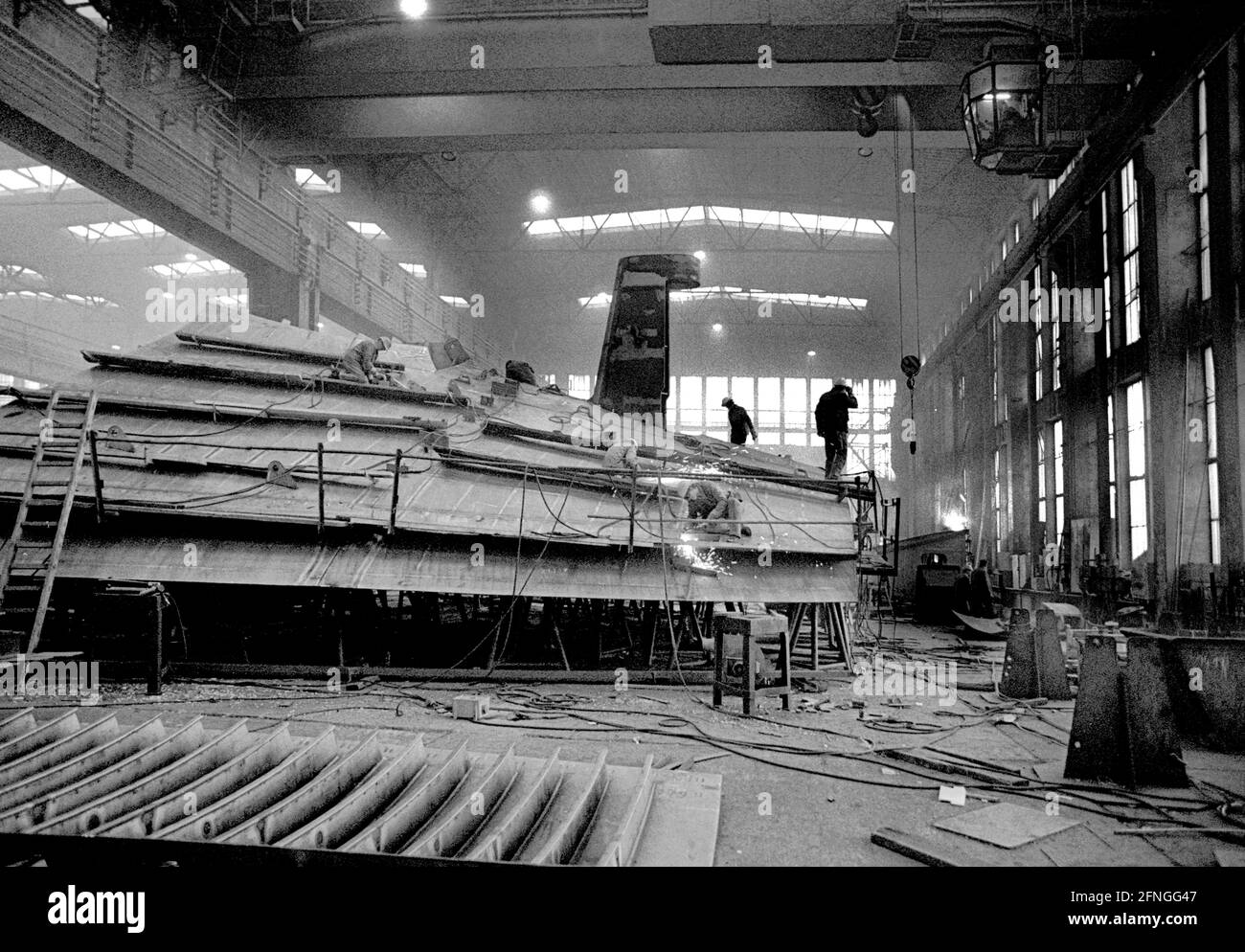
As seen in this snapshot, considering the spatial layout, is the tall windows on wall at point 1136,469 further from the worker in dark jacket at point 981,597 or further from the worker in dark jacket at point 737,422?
the worker in dark jacket at point 737,422

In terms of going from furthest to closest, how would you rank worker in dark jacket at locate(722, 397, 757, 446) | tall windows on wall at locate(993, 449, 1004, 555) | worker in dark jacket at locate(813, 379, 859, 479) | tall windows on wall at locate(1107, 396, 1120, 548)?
tall windows on wall at locate(993, 449, 1004, 555), worker in dark jacket at locate(722, 397, 757, 446), tall windows on wall at locate(1107, 396, 1120, 548), worker in dark jacket at locate(813, 379, 859, 479)

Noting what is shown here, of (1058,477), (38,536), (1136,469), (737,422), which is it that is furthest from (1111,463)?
(38,536)

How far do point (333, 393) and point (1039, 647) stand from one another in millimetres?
9269

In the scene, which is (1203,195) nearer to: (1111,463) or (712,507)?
(1111,463)

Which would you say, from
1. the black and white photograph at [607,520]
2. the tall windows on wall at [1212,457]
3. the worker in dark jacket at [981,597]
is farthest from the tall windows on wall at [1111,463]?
the worker in dark jacket at [981,597]

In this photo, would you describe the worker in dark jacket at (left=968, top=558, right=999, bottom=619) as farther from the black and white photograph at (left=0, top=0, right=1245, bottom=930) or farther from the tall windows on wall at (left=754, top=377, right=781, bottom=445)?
the tall windows on wall at (left=754, top=377, right=781, bottom=445)

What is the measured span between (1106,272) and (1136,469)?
383 cm

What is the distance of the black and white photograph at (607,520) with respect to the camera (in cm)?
367

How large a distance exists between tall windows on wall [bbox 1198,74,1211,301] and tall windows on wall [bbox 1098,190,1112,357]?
268cm

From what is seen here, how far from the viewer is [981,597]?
1537cm

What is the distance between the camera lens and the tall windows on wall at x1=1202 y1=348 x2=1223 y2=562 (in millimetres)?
9703

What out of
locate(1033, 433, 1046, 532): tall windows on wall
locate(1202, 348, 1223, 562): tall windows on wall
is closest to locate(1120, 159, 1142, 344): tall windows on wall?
locate(1202, 348, 1223, 562): tall windows on wall
